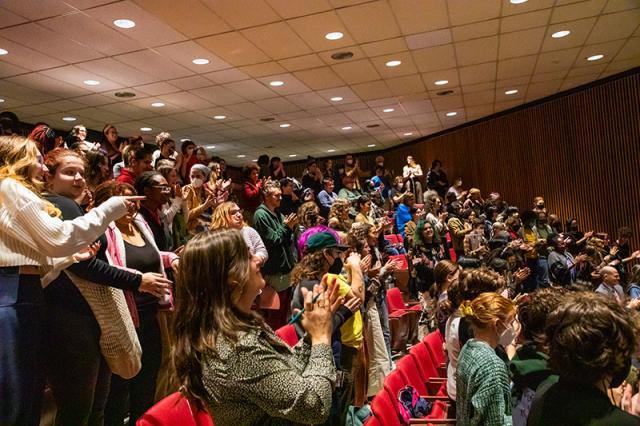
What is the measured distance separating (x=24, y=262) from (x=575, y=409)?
177 cm

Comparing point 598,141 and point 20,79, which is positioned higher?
point 20,79

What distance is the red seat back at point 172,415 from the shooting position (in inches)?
68.4

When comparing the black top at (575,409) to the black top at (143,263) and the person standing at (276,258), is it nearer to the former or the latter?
the black top at (143,263)

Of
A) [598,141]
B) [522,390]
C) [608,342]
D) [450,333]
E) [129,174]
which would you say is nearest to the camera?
[608,342]

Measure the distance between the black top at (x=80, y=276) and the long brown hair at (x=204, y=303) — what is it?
2.95ft

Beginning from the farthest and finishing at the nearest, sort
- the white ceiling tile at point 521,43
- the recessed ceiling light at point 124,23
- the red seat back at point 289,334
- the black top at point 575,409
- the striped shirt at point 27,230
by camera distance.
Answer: the white ceiling tile at point 521,43 → the recessed ceiling light at point 124,23 → the red seat back at point 289,334 → the striped shirt at point 27,230 → the black top at point 575,409

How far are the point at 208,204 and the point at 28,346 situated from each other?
2.53m

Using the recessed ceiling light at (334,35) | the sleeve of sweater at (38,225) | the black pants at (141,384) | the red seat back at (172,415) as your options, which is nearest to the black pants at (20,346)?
the sleeve of sweater at (38,225)

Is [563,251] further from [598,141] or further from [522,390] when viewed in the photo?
[522,390]

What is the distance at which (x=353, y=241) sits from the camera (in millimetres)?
4164

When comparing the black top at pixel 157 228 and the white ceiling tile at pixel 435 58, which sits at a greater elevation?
the white ceiling tile at pixel 435 58

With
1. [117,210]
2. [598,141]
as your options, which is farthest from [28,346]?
[598,141]

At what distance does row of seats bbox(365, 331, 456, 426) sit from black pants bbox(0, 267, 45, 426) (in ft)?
4.11

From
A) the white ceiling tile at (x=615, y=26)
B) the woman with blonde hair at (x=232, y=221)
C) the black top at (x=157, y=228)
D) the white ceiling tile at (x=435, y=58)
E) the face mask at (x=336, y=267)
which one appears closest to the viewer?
the black top at (x=157, y=228)
